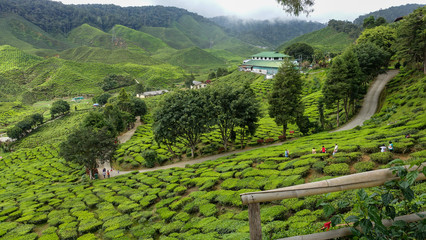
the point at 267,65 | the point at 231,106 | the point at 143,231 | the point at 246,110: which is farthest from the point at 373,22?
the point at 143,231

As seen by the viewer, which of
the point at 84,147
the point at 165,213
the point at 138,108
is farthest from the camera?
the point at 138,108

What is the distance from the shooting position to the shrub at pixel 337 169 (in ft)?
48.8

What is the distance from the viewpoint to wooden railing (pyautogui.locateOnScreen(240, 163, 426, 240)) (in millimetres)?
3959

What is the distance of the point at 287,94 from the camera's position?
3359 centimetres

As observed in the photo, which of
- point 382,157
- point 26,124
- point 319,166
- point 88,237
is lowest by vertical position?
point 88,237

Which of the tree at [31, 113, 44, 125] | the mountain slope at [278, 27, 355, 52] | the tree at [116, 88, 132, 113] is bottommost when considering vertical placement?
the tree at [31, 113, 44, 125]

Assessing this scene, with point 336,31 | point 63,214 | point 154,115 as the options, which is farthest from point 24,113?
point 336,31

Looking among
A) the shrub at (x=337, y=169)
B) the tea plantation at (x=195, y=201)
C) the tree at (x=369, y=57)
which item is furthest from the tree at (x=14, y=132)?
the tree at (x=369, y=57)

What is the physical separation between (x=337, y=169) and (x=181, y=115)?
20769 mm

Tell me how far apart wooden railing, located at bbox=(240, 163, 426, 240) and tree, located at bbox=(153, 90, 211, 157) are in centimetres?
2651

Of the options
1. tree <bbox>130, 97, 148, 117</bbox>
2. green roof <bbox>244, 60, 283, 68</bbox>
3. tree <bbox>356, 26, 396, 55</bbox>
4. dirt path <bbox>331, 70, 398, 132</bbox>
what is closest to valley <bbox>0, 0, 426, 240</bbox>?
tree <bbox>356, 26, 396, 55</bbox>

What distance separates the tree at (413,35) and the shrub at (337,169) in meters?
32.8

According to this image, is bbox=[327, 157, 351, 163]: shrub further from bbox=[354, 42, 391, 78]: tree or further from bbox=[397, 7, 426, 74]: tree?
bbox=[354, 42, 391, 78]: tree

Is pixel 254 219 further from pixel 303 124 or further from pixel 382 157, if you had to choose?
pixel 303 124
